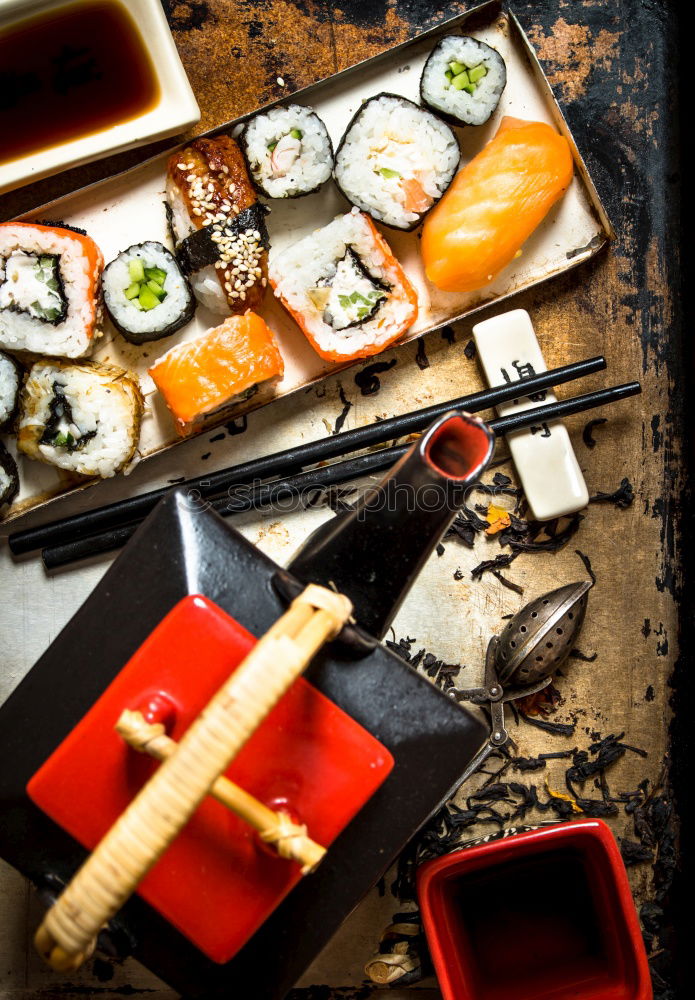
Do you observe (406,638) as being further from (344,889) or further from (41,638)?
(41,638)

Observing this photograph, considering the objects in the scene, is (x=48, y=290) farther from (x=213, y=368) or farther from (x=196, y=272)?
(x=213, y=368)

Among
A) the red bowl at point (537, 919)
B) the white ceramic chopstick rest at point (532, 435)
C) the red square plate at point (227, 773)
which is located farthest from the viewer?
the white ceramic chopstick rest at point (532, 435)

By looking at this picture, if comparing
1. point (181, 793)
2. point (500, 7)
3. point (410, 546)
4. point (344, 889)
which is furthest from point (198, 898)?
point (500, 7)

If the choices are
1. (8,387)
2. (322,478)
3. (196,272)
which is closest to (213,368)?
(196,272)

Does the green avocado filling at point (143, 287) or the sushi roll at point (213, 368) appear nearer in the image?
the sushi roll at point (213, 368)

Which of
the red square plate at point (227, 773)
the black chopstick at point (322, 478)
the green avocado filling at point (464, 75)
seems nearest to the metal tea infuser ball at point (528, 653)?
the black chopstick at point (322, 478)

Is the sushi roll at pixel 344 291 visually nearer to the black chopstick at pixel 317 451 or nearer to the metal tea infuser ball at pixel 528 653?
the black chopstick at pixel 317 451
